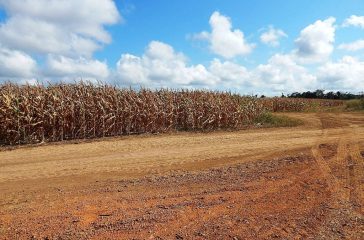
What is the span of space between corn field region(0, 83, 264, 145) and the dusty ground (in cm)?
303

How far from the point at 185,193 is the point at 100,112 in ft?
36.3

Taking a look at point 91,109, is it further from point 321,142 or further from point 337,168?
point 337,168

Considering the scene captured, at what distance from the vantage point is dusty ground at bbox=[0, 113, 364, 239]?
584 cm

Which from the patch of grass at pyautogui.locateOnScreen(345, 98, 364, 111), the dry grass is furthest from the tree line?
the dry grass

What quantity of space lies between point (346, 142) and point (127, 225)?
11280mm

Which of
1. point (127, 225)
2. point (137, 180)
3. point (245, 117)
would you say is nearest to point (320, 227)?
point (127, 225)

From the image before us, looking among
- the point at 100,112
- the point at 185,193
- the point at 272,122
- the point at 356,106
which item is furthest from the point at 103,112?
the point at 356,106

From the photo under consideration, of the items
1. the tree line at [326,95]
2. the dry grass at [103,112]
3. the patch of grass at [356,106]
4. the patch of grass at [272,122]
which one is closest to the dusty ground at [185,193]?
the dry grass at [103,112]

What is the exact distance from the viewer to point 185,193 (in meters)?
7.73

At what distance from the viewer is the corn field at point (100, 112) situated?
52.9ft

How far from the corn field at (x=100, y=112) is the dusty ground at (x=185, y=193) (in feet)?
9.93

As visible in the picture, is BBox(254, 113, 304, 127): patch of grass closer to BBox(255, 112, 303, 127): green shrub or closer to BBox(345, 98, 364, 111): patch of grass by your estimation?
BBox(255, 112, 303, 127): green shrub

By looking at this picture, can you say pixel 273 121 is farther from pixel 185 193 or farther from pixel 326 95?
pixel 326 95

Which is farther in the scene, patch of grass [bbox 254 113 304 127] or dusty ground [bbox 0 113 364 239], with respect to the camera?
patch of grass [bbox 254 113 304 127]
